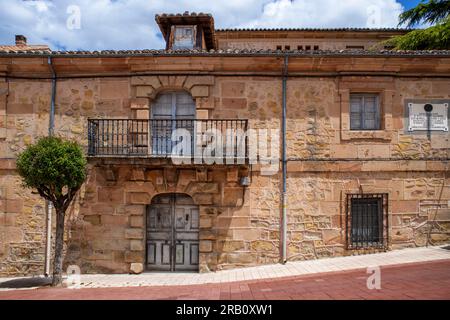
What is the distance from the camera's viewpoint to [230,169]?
368 inches

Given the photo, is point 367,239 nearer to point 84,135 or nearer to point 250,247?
point 250,247

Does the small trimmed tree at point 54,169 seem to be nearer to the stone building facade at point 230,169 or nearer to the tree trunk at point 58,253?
the tree trunk at point 58,253

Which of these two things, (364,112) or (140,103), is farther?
(364,112)

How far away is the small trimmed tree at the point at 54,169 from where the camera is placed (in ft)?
25.8

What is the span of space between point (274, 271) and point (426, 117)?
5.58 m

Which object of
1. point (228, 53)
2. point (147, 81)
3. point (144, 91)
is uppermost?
point (228, 53)

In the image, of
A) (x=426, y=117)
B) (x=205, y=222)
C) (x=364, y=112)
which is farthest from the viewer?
(x=364, y=112)

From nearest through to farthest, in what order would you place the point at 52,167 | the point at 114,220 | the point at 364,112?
the point at 52,167 → the point at 114,220 → the point at 364,112

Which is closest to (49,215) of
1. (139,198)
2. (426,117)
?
(139,198)

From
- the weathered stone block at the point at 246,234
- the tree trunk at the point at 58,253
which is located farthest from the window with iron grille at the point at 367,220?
the tree trunk at the point at 58,253

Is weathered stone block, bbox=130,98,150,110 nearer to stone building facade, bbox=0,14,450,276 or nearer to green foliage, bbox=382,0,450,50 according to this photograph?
stone building facade, bbox=0,14,450,276

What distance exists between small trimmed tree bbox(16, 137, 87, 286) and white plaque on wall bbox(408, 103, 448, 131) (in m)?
8.16

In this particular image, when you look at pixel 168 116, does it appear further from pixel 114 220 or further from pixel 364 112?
pixel 364 112
